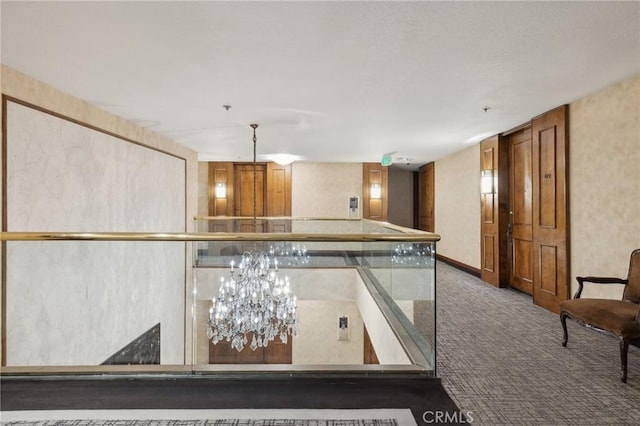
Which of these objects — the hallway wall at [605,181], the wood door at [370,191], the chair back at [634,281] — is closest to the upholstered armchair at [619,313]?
the chair back at [634,281]

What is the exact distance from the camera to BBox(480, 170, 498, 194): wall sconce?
611 cm

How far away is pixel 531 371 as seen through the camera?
278 centimetres

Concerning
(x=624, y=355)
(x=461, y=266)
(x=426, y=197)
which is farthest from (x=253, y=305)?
(x=426, y=197)

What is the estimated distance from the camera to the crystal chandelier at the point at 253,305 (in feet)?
14.3

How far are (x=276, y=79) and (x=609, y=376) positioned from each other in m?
3.99

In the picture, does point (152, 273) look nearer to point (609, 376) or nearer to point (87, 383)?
point (87, 383)

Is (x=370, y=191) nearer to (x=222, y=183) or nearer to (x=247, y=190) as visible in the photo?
(x=247, y=190)

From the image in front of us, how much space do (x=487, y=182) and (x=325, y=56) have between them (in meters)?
4.58

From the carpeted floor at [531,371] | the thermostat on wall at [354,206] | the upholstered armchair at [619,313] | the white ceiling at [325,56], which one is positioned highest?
the white ceiling at [325,56]

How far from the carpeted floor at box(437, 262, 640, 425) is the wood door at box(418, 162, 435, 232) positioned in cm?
565

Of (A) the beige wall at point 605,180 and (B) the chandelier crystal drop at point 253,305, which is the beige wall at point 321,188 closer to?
(B) the chandelier crystal drop at point 253,305

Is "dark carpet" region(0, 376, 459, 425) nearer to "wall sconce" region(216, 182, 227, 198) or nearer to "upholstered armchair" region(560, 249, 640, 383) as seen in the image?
"upholstered armchair" region(560, 249, 640, 383)

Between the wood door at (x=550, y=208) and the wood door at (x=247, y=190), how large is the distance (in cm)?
717

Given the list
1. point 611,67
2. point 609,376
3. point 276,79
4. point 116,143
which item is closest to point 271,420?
point 609,376
